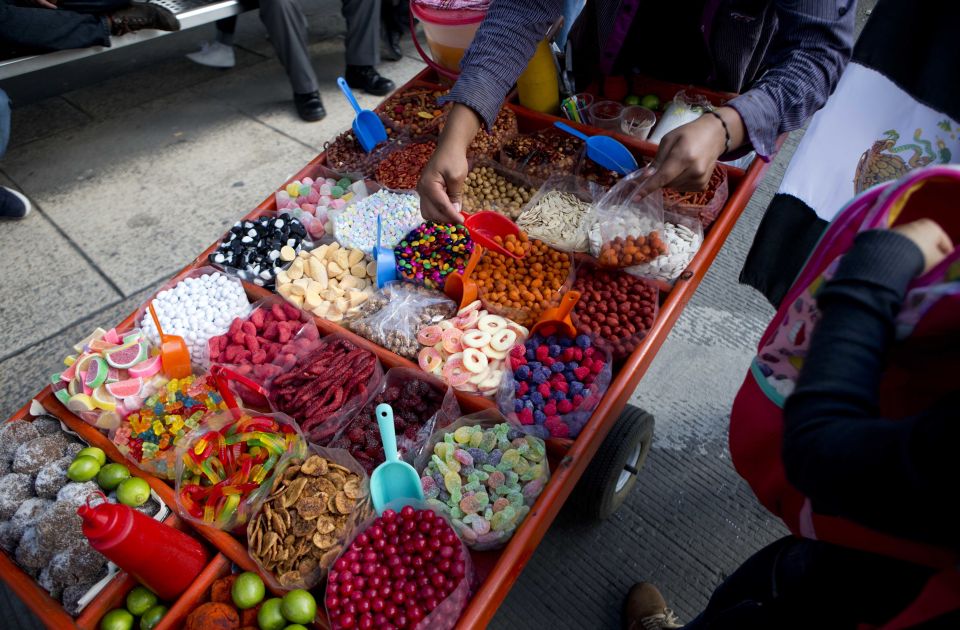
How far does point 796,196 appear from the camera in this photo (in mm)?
1625

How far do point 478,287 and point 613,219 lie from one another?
0.50 metres

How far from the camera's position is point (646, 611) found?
180cm

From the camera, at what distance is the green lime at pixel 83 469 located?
4.53 feet

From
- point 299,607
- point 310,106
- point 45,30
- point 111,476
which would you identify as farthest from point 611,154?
point 45,30

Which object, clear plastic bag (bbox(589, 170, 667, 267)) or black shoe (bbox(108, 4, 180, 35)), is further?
black shoe (bbox(108, 4, 180, 35))

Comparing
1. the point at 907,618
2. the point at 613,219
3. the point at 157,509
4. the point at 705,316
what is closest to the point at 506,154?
the point at 613,219

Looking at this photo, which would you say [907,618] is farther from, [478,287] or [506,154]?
[506,154]

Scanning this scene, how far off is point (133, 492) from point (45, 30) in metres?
3.11

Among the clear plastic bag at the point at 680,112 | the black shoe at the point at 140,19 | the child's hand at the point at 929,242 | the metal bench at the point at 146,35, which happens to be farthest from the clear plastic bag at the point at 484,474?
the black shoe at the point at 140,19

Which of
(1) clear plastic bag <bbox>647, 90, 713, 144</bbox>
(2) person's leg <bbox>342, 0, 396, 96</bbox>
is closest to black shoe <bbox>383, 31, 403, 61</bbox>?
(2) person's leg <bbox>342, 0, 396, 96</bbox>

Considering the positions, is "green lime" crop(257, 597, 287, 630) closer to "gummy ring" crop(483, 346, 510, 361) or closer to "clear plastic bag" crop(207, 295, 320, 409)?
"clear plastic bag" crop(207, 295, 320, 409)

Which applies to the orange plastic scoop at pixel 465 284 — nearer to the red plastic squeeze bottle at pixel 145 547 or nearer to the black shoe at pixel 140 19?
the red plastic squeeze bottle at pixel 145 547

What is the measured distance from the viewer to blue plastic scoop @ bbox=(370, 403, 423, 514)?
132cm

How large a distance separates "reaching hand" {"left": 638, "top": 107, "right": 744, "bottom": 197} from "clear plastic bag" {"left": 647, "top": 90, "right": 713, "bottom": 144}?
0.60 metres
